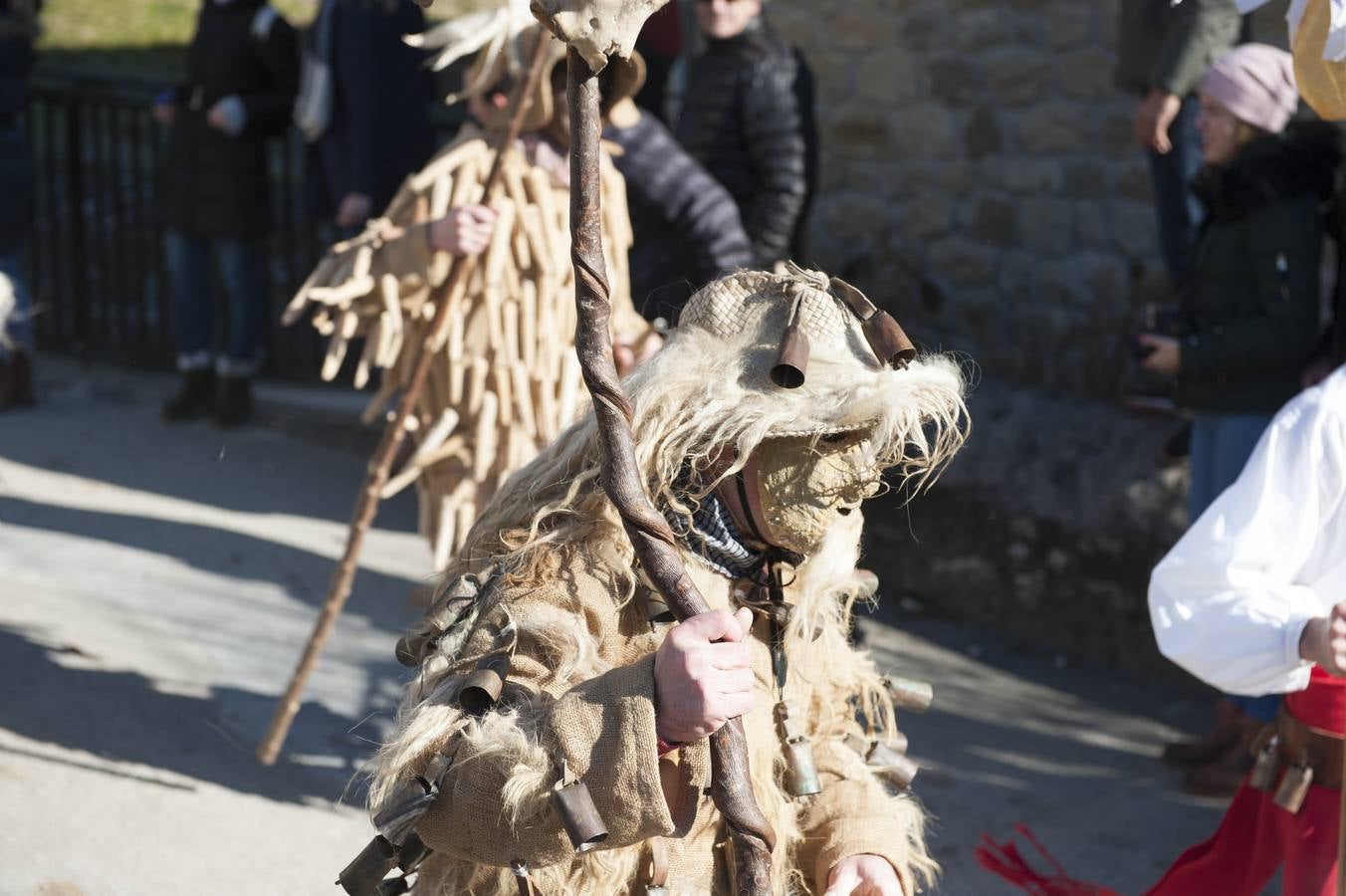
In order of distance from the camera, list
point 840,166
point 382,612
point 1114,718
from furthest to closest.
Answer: point 840,166 → point 382,612 → point 1114,718

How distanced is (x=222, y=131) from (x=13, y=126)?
941 mm

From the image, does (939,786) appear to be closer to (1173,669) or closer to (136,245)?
(1173,669)

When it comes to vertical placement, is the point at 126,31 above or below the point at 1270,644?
above

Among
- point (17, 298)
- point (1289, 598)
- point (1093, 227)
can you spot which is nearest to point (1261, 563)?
point (1289, 598)

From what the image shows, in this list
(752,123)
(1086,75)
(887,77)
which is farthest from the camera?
(887,77)

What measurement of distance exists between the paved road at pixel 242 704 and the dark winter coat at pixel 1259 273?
3.88ft

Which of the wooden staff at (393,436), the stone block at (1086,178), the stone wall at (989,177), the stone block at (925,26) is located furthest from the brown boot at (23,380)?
the stone block at (1086,178)

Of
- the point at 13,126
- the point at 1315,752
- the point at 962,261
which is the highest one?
the point at 13,126

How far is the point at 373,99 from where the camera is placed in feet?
21.7

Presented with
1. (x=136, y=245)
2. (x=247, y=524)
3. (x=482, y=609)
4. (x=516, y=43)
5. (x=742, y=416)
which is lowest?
(x=247, y=524)

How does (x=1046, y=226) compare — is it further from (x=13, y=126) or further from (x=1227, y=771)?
(x=13, y=126)

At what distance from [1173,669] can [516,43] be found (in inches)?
123

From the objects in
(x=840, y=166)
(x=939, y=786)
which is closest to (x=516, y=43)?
(x=939, y=786)

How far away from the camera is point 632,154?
173 inches
